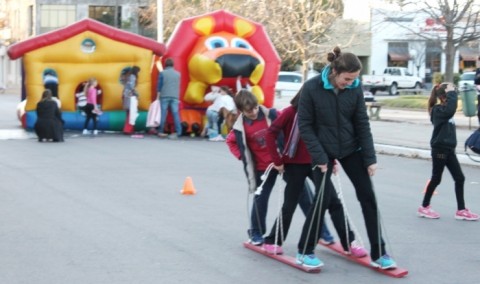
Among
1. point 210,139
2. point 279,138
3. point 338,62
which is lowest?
point 210,139

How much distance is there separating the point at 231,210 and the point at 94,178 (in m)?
3.64

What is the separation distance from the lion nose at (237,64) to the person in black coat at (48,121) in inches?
153

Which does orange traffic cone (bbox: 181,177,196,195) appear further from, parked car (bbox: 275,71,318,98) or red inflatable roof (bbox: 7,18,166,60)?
parked car (bbox: 275,71,318,98)

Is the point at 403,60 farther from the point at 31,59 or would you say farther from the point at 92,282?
the point at 92,282

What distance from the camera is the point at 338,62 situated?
275 inches

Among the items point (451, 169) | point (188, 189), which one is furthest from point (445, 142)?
point (188, 189)

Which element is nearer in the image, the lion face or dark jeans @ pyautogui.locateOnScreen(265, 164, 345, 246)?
dark jeans @ pyautogui.locateOnScreen(265, 164, 345, 246)

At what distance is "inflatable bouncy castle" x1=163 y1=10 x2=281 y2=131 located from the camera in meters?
20.8

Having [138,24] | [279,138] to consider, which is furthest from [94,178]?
[138,24]

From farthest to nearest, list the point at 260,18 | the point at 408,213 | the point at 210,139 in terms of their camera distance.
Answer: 1. the point at 260,18
2. the point at 210,139
3. the point at 408,213

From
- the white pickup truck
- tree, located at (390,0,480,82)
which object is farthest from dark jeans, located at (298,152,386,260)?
the white pickup truck

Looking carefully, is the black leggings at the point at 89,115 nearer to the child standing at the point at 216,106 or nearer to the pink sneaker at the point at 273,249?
the child standing at the point at 216,106

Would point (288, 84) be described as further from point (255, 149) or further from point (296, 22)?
point (255, 149)

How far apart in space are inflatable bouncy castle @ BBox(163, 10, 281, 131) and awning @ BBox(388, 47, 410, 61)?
4240 cm
